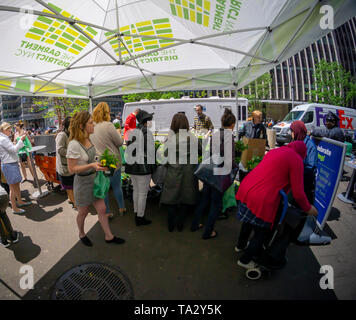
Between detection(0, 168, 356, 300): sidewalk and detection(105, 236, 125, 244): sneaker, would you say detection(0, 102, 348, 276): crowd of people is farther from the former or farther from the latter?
detection(0, 168, 356, 300): sidewalk

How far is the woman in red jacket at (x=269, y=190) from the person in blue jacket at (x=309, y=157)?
0.74 metres

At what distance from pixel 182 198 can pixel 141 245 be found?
1.03 m

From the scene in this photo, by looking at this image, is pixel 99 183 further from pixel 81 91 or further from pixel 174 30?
pixel 81 91

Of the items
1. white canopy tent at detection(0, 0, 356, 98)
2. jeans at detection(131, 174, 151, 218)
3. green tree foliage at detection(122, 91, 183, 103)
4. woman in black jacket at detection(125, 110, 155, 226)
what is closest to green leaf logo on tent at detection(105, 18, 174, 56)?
white canopy tent at detection(0, 0, 356, 98)

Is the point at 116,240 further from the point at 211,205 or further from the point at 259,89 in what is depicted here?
the point at 259,89

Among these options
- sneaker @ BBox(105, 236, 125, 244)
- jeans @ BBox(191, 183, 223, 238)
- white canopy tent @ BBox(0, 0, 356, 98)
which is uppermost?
white canopy tent @ BBox(0, 0, 356, 98)

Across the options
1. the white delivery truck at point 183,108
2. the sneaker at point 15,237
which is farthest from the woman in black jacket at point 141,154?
the white delivery truck at point 183,108

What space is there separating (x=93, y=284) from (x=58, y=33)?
15.1ft

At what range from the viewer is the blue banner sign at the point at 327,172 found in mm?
2830

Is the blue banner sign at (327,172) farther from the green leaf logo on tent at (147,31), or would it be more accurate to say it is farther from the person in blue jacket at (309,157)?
the green leaf logo on tent at (147,31)

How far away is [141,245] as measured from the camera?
123 inches

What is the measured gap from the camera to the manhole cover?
7.32ft

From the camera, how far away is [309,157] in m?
3.67
